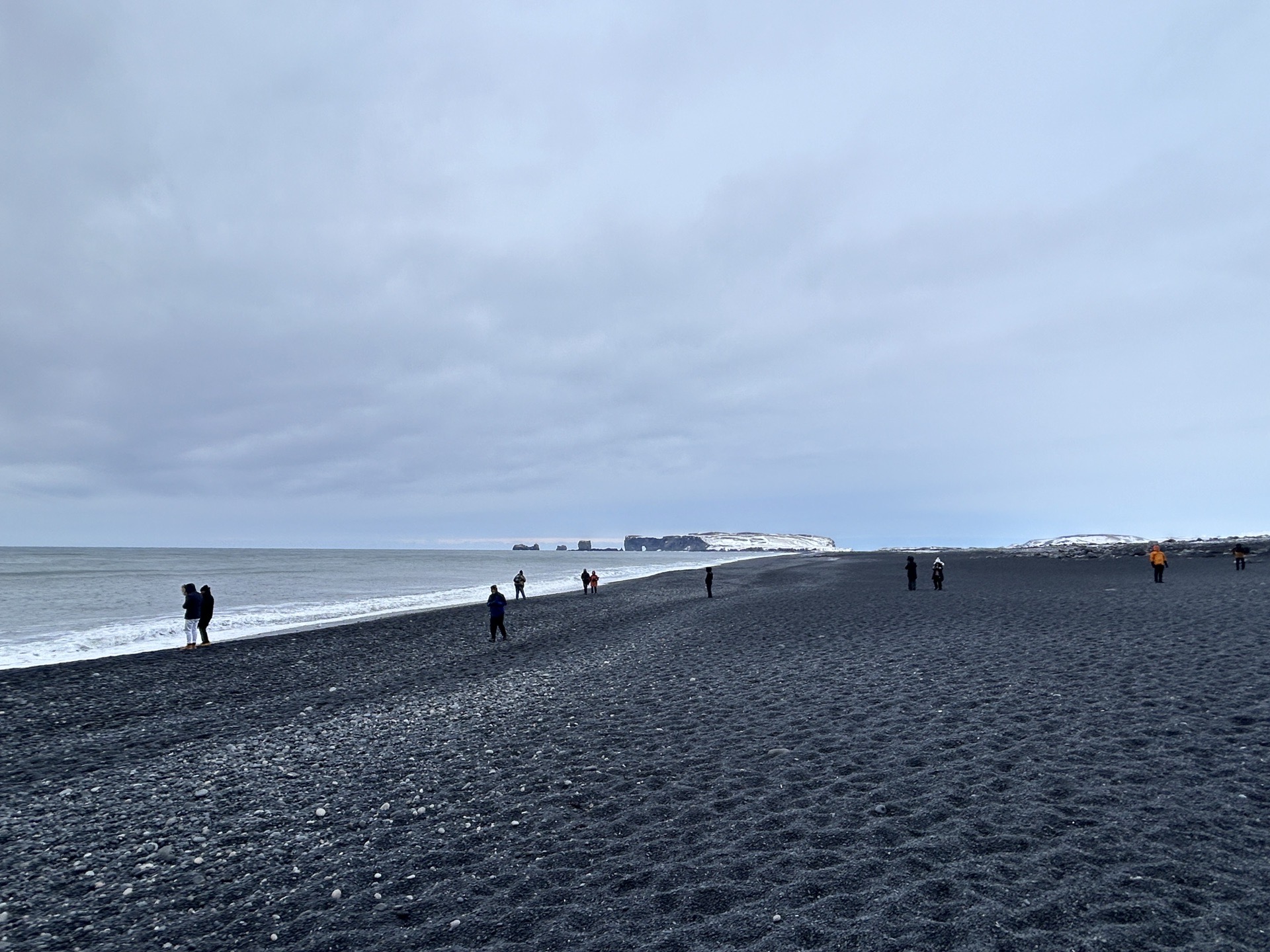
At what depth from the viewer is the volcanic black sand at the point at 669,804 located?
605 centimetres

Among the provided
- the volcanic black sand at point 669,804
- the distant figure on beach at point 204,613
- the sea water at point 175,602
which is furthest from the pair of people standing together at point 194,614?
the volcanic black sand at point 669,804

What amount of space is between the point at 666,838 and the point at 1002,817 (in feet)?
13.5

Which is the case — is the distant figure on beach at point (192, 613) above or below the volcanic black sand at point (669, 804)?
above

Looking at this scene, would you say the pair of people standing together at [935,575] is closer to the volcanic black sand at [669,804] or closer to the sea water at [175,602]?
the volcanic black sand at [669,804]

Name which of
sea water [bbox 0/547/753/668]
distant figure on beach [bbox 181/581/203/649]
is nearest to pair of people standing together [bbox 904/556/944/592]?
sea water [bbox 0/547/753/668]

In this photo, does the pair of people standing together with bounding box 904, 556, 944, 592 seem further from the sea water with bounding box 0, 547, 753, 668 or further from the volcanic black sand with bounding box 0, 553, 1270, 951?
the sea water with bounding box 0, 547, 753, 668

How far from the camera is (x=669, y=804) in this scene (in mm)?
8711

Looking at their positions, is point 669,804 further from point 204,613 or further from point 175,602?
point 175,602

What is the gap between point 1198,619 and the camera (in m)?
21.9

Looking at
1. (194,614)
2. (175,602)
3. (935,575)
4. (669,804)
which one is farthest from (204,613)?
(935,575)

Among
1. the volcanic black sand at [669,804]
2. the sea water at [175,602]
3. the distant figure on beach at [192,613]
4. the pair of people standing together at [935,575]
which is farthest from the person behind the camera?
the pair of people standing together at [935,575]

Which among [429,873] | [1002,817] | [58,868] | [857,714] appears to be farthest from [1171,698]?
[58,868]

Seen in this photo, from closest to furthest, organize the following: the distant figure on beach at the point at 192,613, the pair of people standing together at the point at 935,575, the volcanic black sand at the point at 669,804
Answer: the volcanic black sand at the point at 669,804
the distant figure on beach at the point at 192,613
the pair of people standing together at the point at 935,575

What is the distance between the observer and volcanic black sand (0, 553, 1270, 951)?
6047mm
